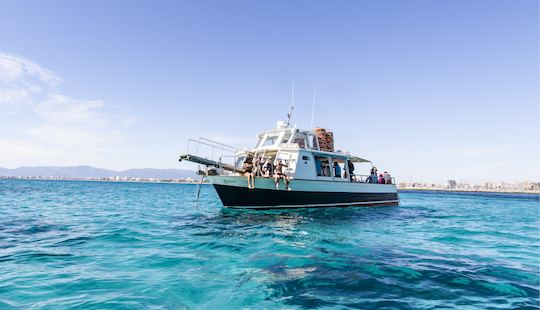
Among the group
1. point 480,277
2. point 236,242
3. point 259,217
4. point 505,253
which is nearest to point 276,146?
point 259,217

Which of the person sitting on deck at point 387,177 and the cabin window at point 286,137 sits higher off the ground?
the cabin window at point 286,137

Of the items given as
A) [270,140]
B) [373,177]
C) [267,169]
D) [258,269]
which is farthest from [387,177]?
[258,269]

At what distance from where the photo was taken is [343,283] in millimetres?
5762

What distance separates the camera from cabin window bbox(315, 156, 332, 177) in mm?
20256

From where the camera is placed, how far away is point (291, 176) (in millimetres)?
17984

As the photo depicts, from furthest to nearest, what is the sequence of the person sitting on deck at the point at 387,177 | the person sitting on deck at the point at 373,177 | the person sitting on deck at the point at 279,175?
the person sitting on deck at the point at 387,177, the person sitting on deck at the point at 373,177, the person sitting on deck at the point at 279,175

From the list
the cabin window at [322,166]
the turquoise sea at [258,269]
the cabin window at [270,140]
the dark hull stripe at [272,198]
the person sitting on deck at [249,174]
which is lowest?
the turquoise sea at [258,269]

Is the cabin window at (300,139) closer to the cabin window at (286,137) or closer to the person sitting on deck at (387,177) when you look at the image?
the cabin window at (286,137)

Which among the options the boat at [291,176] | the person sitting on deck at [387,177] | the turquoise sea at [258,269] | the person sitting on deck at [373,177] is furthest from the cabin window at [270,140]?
the person sitting on deck at [387,177]

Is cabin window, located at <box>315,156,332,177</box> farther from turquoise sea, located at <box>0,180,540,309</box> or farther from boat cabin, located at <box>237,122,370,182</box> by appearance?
turquoise sea, located at <box>0,180,540,309</box>

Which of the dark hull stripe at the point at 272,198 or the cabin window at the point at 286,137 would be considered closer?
the dark hull stripe at the point at 272,198

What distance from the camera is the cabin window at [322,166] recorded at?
2026cm

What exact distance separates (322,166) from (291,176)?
13.1 ft

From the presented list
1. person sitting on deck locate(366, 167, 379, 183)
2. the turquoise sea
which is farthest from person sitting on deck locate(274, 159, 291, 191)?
person sitting on deck locate(366, 167, 379, 183)
